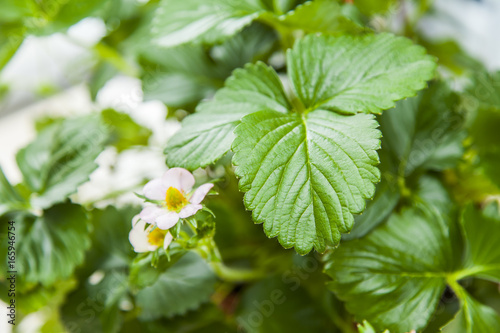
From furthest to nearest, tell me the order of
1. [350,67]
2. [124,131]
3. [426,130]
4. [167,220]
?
[124,131], [426,130], [350,67], [167,220]

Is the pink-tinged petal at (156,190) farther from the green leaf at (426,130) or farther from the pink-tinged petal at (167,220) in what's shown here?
the green leaf at (426,130)

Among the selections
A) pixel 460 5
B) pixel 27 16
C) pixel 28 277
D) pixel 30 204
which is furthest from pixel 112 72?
pixel 460 5

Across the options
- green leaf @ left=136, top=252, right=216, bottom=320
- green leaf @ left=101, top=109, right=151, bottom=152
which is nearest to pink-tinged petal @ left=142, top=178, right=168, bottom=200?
green leaf @ left=136, top=252, right=216, bottom=320

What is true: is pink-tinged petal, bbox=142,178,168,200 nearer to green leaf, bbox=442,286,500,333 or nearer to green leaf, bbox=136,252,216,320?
green leaf, bbox=136,252,216,320

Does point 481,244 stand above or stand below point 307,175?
below

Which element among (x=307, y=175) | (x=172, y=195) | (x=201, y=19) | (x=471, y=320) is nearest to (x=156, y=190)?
(x=172, y=195)

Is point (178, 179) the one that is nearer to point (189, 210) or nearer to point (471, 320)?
point (189, 210)

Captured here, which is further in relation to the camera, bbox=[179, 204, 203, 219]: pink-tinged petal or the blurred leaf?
the blurred leaf
